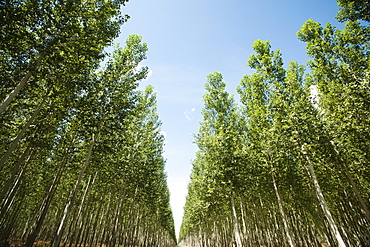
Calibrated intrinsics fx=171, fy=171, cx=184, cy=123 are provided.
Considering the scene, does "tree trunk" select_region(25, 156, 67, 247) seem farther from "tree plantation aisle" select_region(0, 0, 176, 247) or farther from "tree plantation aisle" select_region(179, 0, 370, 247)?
"tree plantation aisle" select_region(179, 0, 370, 247)

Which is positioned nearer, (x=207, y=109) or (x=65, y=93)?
(x=65, y=93)

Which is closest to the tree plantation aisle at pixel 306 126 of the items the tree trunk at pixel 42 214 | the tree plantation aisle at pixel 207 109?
the tree plantation aisle at pixel 207 109

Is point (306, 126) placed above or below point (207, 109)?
below

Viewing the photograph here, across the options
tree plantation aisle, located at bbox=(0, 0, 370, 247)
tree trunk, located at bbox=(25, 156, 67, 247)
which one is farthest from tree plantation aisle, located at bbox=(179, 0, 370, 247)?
tree trunk, located at bbox=(25, 156, 67, 247)

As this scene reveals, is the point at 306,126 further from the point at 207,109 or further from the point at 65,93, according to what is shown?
the point at 65,93

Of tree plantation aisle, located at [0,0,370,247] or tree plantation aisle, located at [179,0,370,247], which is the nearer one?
tree plantation aisle, located at [0,0,370,247]

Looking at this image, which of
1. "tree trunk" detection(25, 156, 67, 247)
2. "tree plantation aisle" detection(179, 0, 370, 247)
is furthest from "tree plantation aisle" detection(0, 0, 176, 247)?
"tree plantation aisle" detection(179, 0, 370, 247)

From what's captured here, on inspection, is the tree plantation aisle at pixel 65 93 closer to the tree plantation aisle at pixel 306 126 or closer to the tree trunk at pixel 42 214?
the tree trunk at pixel 42 214

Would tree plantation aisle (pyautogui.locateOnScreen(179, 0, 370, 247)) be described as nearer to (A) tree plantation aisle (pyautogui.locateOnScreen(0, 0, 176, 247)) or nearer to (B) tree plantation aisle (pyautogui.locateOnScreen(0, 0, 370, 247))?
(B) tree plantation aisle (pyautogui.locateOnScreen(0, 0, 370, 247))

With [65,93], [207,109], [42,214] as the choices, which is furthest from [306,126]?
[42,214]

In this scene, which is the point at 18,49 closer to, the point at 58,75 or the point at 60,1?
the point at 58,75

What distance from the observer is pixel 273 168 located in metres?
11.1

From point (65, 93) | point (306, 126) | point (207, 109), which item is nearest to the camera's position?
point (65, 93)

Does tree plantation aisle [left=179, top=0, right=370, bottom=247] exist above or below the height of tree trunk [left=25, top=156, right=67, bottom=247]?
above
